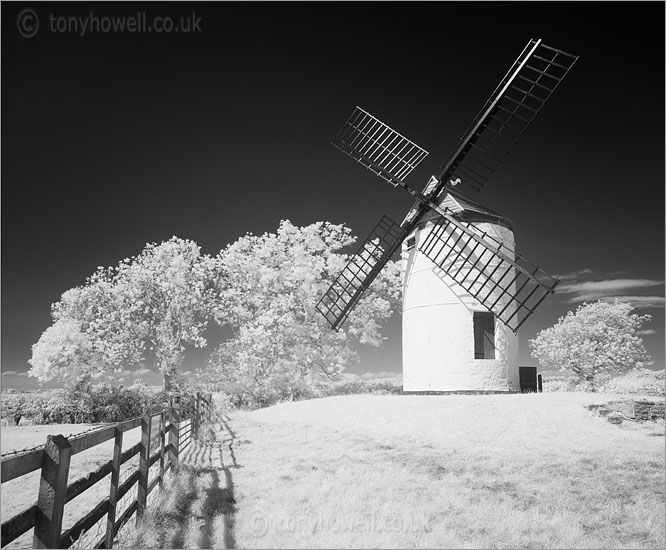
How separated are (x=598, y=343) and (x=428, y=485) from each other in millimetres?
35979

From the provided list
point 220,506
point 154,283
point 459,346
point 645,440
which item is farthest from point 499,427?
point 154,283

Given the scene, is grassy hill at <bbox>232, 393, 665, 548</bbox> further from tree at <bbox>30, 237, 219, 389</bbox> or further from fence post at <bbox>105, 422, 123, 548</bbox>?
tree at <bbox>30, 237, 219, 389</bbox>

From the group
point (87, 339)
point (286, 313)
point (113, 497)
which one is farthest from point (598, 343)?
A: point (113, 497)

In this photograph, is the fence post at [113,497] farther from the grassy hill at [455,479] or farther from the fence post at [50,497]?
the grassy hill at [455,479]

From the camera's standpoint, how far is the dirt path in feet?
21.7

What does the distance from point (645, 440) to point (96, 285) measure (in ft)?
99.4

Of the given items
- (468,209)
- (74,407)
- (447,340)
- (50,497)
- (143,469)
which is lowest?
(74,407)

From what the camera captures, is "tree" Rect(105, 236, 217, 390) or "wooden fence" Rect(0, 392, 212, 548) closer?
"wooden fence" Rect(0, 392, 212, 548)

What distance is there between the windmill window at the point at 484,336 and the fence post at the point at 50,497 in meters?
21.4

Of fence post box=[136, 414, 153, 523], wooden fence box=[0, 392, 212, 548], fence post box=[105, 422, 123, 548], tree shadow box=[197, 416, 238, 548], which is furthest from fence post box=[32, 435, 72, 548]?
fence post box=[136, 414, 153, 523]

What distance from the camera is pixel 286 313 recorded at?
28203 millimetres

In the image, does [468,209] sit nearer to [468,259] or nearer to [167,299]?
[468,259]

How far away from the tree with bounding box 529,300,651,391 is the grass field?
2381cm

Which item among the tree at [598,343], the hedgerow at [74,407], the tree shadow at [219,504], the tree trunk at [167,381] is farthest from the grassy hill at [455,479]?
the tree at [598,343]
